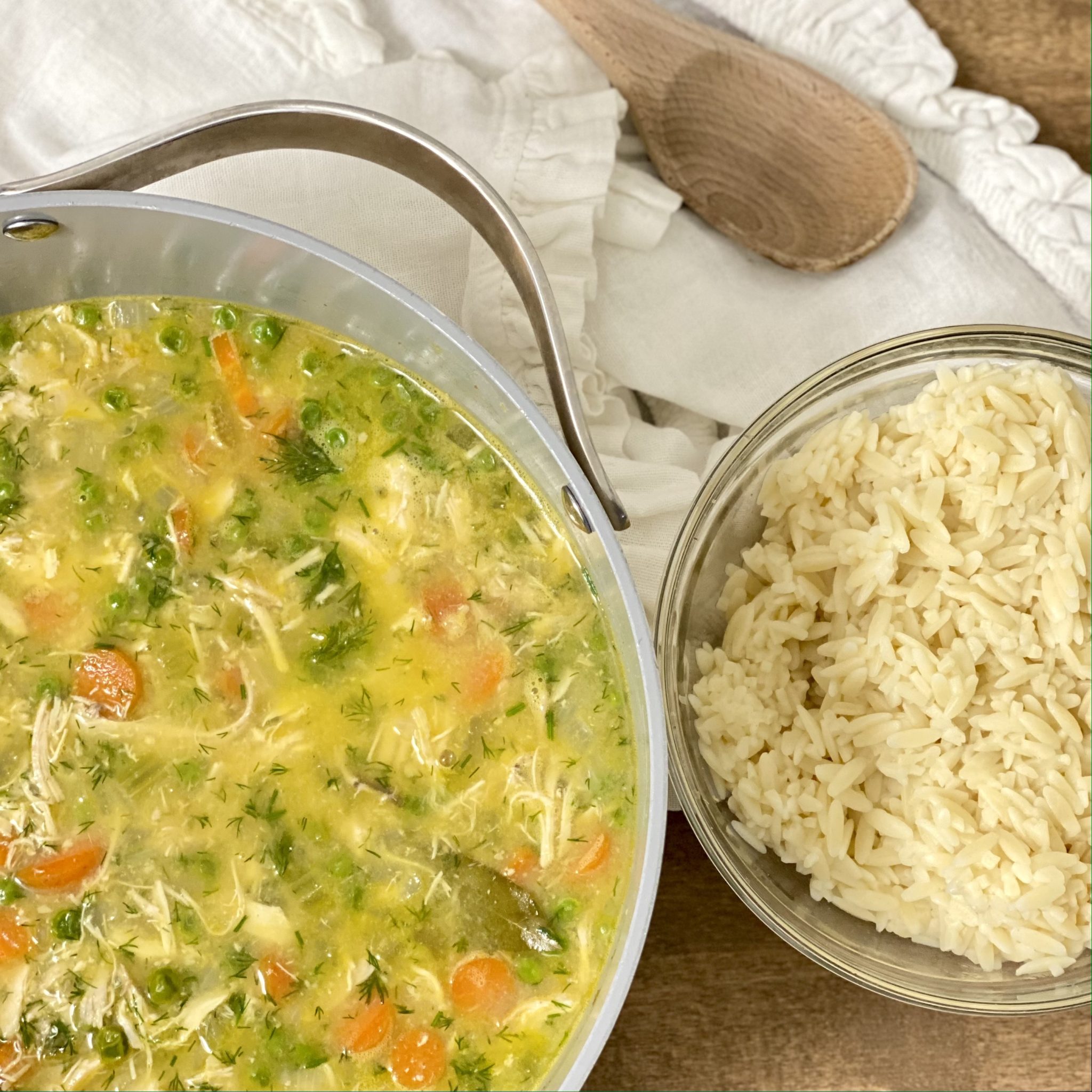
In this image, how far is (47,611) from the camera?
1855mm

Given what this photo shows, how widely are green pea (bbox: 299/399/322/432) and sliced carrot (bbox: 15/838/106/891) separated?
0.79 m

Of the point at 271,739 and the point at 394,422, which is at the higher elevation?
the point at 394,422

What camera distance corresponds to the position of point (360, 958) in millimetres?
1849

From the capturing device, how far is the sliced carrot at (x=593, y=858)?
186 centimetres

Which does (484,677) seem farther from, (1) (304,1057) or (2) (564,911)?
(1) (304,1057)

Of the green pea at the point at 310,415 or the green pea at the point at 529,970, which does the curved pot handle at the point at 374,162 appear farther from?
the green pea at the point at 529,970

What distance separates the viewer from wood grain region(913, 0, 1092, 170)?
257 centimetres

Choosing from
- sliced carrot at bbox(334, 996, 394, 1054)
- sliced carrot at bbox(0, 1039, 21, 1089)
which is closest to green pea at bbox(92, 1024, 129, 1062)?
sliced carrot at bbox(0, 1039, 21, 1089)

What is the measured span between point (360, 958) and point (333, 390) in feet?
3.22

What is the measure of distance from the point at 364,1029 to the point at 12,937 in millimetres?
603

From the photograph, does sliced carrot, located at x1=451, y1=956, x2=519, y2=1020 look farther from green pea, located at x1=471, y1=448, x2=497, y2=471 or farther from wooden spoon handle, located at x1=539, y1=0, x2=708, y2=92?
wooden spoon handle, located at x1=539, y1=0, x2=708, y2=92

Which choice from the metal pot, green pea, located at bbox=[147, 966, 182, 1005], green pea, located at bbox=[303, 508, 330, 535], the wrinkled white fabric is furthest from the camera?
the wrinkled white fabric

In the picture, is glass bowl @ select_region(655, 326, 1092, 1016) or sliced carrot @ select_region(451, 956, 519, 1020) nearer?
sliced carrot @ select_region(451, 956, 519, 1020)

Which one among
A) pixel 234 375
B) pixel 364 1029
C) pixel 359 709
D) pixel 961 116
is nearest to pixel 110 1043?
pixel 364 1029
